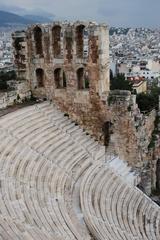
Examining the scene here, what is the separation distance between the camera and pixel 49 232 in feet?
42.9

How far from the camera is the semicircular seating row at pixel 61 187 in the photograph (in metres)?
13.7

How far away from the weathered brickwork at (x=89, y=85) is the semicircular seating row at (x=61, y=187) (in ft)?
2.52

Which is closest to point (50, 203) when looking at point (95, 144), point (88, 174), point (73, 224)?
point (73, 224)

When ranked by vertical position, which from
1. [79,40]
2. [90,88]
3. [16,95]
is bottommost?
[16,95]

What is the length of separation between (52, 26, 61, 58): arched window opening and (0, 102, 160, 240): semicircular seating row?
8.66 feet

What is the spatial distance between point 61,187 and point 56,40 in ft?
28.8

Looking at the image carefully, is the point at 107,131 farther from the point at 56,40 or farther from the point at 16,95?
the point at 56,40

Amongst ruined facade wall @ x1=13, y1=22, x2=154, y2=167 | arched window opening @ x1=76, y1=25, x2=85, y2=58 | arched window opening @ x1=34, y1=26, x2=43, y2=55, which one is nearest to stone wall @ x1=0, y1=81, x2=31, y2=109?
ruined facade wall @ x1=13, y1=22, x2=154, y2=167

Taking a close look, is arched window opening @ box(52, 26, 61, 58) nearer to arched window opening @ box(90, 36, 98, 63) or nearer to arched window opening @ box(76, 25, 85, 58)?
arched window opening @ box(76, 25, 85, 58)

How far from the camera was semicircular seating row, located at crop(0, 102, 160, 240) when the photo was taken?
44.9ft

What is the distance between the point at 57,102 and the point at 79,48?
2.90 meters

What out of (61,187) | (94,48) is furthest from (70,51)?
(61,187)

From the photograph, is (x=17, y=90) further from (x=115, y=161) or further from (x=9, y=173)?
(x=9, y=173)

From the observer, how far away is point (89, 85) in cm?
2203
